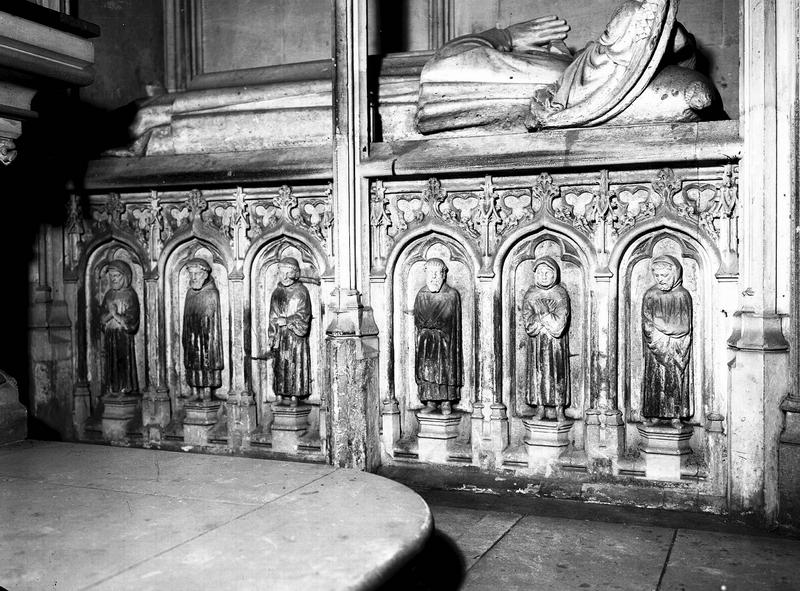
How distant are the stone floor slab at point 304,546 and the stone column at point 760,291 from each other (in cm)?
297

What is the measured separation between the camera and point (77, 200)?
7.21 meters

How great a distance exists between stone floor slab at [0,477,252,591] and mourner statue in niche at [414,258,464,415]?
325 cm

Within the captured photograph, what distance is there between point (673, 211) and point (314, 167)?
263cm

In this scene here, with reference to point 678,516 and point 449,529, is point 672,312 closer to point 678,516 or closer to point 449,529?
point 678,516

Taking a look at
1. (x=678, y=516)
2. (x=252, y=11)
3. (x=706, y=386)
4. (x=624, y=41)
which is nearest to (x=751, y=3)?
(x=624, y=41)

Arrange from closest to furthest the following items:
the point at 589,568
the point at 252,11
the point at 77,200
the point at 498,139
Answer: the point at 589,568 < the point at 498,139 < the point at 77,200 < the point at 252,11

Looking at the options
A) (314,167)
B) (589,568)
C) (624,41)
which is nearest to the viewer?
(589,568)

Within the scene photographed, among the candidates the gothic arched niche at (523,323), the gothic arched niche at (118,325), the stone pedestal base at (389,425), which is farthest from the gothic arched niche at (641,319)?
the gothic arched niche at (118,325)

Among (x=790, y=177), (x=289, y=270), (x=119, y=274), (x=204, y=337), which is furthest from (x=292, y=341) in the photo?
(x=790, y=177)

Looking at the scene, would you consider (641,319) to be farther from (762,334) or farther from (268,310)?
(268,310)

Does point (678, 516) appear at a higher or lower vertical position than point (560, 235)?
lower

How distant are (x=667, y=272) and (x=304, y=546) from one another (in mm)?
3756

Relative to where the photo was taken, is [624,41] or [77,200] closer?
[624,41]

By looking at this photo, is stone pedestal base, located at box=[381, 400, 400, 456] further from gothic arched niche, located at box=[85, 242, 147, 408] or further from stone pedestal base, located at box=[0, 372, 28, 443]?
stone pedestal base, located at box=[0, 372, 28, 443]
